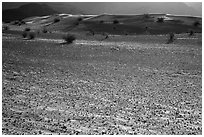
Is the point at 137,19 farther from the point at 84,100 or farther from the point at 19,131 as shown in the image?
the point at 19,131

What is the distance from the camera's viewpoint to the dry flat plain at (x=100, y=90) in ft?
21.5

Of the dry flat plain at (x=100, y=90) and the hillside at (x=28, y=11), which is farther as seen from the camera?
the hillside at (x=28, y=11)

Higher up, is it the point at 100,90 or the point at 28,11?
the point at 100,90

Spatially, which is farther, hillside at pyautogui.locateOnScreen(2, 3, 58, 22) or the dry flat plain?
hillside at pyautogui.locateOnScreen(2, 3, 58, 22)

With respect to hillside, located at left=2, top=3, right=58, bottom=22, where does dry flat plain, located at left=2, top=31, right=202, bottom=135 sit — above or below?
above

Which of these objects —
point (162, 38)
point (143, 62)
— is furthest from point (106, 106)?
point (162, 38)

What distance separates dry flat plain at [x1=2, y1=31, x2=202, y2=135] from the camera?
657 centimetres

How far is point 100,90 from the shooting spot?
9445mm

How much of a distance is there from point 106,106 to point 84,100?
0.76 meters

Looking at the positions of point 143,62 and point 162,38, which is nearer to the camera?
point 143,62

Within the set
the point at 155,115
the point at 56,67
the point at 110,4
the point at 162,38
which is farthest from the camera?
the point at 110,4

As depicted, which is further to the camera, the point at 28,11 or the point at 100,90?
the point at 28,11

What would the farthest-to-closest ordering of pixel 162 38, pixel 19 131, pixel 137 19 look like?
pixel 137 19 < pixel 162 38 < pixel 19 131

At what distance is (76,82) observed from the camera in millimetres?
10320
